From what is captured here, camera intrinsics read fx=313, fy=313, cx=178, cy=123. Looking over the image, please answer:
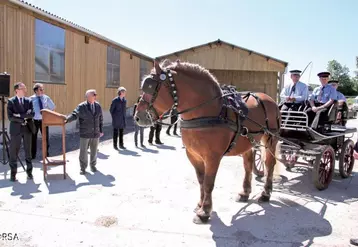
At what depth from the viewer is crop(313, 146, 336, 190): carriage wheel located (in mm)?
5430

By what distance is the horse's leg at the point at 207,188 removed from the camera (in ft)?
13.2

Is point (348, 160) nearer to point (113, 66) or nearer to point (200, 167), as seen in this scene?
point (200, 167)

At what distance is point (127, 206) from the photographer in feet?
15.5

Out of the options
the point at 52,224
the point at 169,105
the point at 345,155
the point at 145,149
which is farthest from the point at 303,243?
the point at 145,149

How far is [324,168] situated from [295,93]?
1.54 m

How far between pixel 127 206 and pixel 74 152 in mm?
4765

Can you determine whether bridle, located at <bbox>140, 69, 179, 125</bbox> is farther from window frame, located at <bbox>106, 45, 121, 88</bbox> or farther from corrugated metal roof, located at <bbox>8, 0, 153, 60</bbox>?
window frame, located at <bbox>106, 45, 121, 88</bbox>

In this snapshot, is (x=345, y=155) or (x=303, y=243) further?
(x=345, y=155)

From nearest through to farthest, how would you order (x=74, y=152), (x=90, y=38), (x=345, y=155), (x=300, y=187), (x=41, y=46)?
1. (x=300, y=187)
2. (x=345, y=155)
3. (x=74, y=152)
4. (x=41, y=46)
5. (x=90, y=38)

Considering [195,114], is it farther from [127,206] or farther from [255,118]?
[127,206]

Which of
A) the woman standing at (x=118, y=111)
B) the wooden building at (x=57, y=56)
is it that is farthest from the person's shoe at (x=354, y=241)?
the wooden building at (x=57, y=56)

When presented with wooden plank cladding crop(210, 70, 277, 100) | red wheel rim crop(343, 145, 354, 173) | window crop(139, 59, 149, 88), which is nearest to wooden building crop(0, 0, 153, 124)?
window crop(139, 59, 149, 88)

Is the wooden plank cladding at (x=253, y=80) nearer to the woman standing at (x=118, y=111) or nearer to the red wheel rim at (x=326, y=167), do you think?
the woman standing at (x=118, y=111)

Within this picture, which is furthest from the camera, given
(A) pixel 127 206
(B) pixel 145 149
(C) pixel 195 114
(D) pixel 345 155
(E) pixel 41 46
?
(E) pixel 41 46
